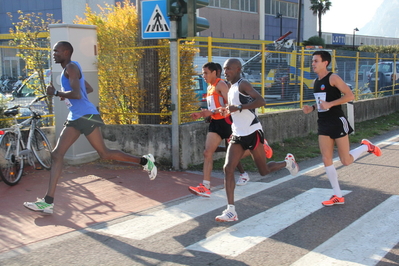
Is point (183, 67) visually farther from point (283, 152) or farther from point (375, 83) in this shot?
point (375, 83)

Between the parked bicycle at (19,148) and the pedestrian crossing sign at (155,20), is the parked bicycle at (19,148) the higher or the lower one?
the lower one

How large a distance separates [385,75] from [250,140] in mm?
15824

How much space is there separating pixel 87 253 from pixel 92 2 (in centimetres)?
3831

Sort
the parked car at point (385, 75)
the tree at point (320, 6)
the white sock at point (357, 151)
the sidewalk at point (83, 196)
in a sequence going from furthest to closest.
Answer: the tree at point (320, 6), the parked car at point (385, 75), the white sock at point (357, 151), the sidewalk at point (83, 196)

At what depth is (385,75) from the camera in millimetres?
19375

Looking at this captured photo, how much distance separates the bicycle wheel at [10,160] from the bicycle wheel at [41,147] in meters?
0.57

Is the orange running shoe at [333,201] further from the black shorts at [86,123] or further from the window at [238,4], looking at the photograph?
the window at [238,4]

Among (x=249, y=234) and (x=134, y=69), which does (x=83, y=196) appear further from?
(x=134, y=69)

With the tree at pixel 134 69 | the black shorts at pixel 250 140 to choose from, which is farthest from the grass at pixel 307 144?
the black shorts at pixel 250 140

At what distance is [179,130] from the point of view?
835 cm

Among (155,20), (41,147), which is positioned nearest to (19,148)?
(41,147)

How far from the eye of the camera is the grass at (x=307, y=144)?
8852 millimetres

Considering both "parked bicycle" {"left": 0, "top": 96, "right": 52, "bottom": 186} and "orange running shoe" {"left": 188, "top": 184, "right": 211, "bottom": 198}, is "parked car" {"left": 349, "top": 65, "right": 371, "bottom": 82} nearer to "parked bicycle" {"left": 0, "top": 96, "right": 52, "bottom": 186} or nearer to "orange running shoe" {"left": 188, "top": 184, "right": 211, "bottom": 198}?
"orange running shoe" {"left": 188, "top": 184, "right": 211, "bottom": 198}

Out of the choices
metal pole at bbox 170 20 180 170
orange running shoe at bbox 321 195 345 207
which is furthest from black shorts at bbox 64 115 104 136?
orange running shoe at bbox 321 195 345 207
